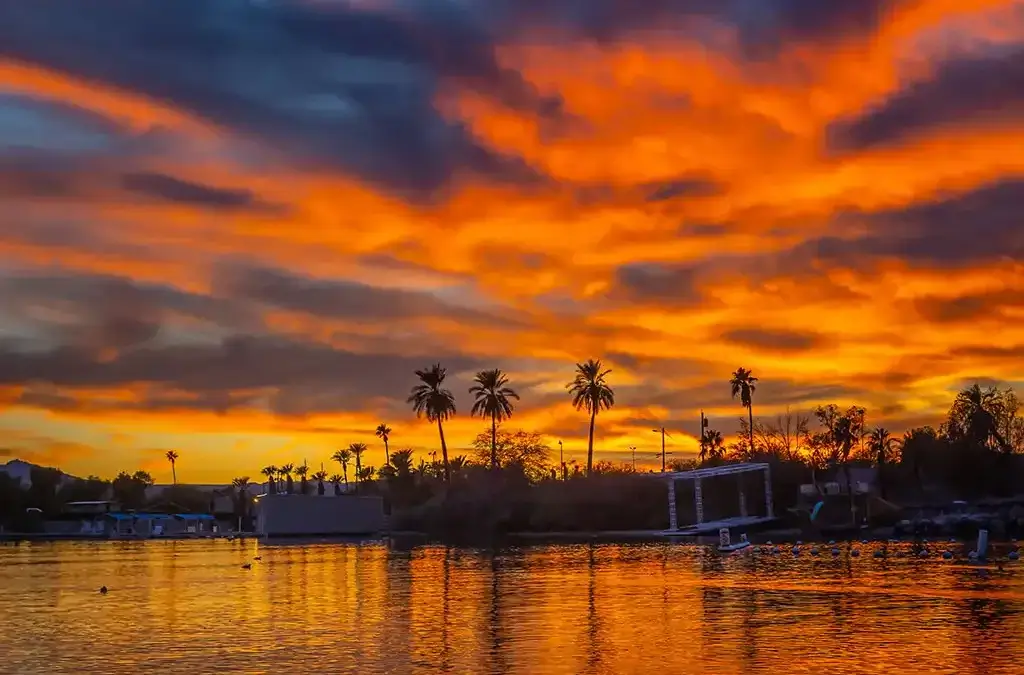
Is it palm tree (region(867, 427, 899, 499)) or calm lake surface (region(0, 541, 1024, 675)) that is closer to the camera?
calm lake surface (region(0, 541, 1024, 675))

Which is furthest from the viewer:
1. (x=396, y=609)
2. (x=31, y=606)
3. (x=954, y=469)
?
(x=954, y=469)

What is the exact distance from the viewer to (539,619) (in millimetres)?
41219

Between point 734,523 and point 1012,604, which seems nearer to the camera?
point 1012,604

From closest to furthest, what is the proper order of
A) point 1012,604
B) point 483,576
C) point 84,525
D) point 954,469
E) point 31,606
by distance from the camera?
1. point 1012,604
2. point 31,606
3. point 483,576
4. point 954,469
5. point 84,525

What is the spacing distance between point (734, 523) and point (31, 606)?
244 ft

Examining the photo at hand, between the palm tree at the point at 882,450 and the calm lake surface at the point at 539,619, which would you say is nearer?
the calm lake surface at the point at 539,619

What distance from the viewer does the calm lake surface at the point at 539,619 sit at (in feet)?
103

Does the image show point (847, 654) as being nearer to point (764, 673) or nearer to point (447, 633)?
point (764, 673)

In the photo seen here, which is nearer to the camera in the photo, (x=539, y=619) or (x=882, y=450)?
(x=539, y=619)

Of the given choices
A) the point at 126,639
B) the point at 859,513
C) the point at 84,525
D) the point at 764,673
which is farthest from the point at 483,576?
the point at 84,525

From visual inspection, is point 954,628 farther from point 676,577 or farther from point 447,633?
point 676,577

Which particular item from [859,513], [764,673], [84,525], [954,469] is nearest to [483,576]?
[764,673]

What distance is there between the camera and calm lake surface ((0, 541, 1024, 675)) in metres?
31.4

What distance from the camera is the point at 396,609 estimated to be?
4694cm
